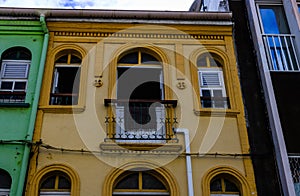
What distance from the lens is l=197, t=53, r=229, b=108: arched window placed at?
10.4 m

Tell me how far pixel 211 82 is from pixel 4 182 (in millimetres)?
5700

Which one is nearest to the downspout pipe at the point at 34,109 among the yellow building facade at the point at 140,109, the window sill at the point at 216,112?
the yellow building facade at the point at 140,109

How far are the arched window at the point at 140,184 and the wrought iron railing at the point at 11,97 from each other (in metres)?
3.25

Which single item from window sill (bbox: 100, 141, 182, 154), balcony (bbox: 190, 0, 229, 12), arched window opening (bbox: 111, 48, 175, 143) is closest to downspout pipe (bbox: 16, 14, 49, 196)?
window sill (bbox: 100, 141, 182, 154)

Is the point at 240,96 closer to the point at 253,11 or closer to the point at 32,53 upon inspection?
the point at 253,11

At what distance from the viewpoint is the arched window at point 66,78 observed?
1028 centimetres

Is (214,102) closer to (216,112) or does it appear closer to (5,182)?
(216,112)

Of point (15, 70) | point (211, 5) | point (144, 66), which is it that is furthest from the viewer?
point (211, 5)

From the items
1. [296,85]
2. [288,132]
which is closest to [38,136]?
[288,132]

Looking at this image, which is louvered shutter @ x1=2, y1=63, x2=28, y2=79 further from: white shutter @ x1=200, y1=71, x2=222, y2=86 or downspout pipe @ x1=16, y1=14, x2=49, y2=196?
white shutter @ x1=200, y1=71, x2=222, y2=86

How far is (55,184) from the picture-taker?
29.7 ft

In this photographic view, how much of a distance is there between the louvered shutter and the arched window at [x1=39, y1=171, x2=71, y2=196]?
2895 millimetres

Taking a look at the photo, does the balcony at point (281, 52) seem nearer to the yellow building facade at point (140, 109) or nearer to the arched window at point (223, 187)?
the yellow building facade at point (140, 109)

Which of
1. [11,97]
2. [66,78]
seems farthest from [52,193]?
[66,78]
